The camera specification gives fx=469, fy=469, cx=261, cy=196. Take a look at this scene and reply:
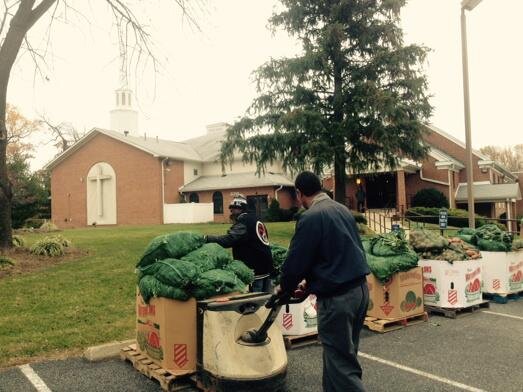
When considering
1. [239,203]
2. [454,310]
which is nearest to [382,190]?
[454,310]

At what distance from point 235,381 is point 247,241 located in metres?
1.98

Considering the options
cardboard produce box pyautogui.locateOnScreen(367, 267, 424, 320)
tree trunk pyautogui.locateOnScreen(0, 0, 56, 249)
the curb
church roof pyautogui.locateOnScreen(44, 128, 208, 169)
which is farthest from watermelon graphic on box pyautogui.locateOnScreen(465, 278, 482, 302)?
church roof pyautogui.locateOnScreen(44, 128, 208, 169)

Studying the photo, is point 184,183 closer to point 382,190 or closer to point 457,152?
point 382,190

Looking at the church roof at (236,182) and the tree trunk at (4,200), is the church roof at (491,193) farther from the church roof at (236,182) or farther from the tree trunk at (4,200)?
the tree trunk at (4,200)

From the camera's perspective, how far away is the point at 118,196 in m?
34.3

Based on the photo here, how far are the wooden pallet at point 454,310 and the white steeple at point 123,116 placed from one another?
4232cm

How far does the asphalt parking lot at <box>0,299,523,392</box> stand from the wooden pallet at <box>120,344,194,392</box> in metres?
0.11

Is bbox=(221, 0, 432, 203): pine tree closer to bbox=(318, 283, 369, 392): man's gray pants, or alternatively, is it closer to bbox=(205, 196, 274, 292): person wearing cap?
bbox=(205, 196, 274, 292): person wearing cap

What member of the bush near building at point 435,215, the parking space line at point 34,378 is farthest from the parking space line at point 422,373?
the bush near building at point 435,215

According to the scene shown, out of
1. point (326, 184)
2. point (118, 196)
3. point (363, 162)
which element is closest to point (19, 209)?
point (118, 196)

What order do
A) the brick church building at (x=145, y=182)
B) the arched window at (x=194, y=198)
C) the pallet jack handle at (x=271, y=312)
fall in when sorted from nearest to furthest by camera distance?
the pallet jack handle at (x=271, y=312) → the brick church building at (x=145, y=182) → the arched window at (x=194, y=198)

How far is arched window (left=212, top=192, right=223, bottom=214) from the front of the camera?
107 ft

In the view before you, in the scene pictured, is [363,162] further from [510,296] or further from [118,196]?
[118,196]

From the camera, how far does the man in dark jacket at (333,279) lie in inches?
140
